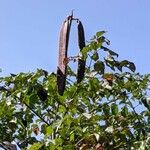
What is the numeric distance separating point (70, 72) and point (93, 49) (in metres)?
0.65

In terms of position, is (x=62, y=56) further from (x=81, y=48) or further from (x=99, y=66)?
(x=99, y=66)

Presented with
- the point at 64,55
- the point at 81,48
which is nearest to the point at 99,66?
the point at 81,48

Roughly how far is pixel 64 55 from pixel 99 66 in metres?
0.29

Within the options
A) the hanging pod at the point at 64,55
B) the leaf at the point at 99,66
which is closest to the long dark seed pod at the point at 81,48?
the hanging pod at the point at 64,55

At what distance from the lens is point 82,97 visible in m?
3.65

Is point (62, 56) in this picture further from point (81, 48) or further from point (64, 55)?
point (81, 48)

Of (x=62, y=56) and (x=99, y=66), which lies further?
(x=99, y=66)

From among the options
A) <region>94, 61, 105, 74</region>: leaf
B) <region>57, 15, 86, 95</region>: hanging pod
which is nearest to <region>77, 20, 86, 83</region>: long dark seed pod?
<region>57, 15, 86, 95</region>: hanging pod

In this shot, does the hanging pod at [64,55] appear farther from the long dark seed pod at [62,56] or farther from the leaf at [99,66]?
the leaf at [99,66]

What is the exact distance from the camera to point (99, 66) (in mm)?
3518

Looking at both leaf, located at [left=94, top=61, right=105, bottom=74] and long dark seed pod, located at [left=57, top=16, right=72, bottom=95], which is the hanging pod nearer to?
long dark seed pod, located at [left=57, top=16, right=72, bottom=95]

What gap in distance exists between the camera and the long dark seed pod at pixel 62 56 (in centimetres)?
330

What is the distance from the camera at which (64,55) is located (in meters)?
3.37

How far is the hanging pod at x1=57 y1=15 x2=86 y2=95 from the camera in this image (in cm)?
330
